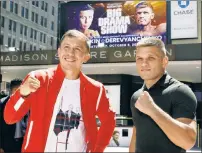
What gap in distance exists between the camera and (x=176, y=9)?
2438 centimetres

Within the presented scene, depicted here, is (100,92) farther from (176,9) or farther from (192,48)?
(176,9)

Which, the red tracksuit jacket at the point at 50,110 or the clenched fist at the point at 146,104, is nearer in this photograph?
the clenched fist at the point at 146,104

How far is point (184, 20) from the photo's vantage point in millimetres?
24438

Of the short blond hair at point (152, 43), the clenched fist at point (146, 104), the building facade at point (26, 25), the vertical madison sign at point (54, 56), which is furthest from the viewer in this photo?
the building facade at point (26, 25)

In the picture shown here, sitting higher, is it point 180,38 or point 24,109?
point 180,38

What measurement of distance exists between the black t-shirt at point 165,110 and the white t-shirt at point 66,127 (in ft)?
1.17

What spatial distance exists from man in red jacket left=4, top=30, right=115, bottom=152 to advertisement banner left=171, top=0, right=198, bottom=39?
2279 centimetres

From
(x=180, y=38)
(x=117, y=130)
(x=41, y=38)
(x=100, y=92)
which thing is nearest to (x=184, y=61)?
(x=117, y=130)

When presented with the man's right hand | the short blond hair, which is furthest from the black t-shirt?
the man's right hand

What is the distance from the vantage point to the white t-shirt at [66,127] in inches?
84.9

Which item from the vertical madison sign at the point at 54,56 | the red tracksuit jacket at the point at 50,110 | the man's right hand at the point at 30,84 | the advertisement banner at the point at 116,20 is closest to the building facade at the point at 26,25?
the advertisement banner at the point at 116,20

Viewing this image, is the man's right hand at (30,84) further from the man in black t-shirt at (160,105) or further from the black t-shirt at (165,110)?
the black t-shirt at (165,110)

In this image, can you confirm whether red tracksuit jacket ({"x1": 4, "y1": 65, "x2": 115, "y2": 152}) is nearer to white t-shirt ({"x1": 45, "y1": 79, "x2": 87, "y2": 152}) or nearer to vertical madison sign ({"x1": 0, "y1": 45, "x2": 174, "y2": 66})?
white t-shirt ({"x1": 45, "y1": 79, "x2": 87, "y2": 152})

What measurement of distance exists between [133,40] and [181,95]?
2309 centimetres
